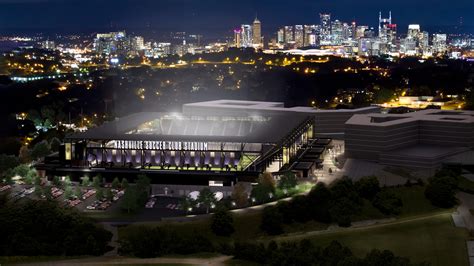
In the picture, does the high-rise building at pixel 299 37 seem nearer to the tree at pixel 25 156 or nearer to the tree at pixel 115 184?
the tree at pixel 25 156

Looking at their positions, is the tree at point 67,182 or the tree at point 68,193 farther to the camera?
the tree at point 67,182

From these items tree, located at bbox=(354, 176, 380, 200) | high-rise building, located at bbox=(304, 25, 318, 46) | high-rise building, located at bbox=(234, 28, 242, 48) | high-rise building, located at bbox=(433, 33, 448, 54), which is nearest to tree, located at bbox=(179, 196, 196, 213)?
tree, located at bbox=(354, 176, 380, 200)

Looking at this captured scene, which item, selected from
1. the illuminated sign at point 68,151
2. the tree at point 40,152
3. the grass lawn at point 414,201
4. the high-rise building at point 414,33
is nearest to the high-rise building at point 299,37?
the high-rise building at point 414,33

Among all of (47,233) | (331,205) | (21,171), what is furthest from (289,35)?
(47,233)

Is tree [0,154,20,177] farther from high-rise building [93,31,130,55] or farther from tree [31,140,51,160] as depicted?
high-rise building [93,31,130,55]

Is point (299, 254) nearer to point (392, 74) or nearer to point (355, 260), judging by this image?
point (355, 260)

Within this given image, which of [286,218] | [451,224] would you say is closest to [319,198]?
[286,218]
